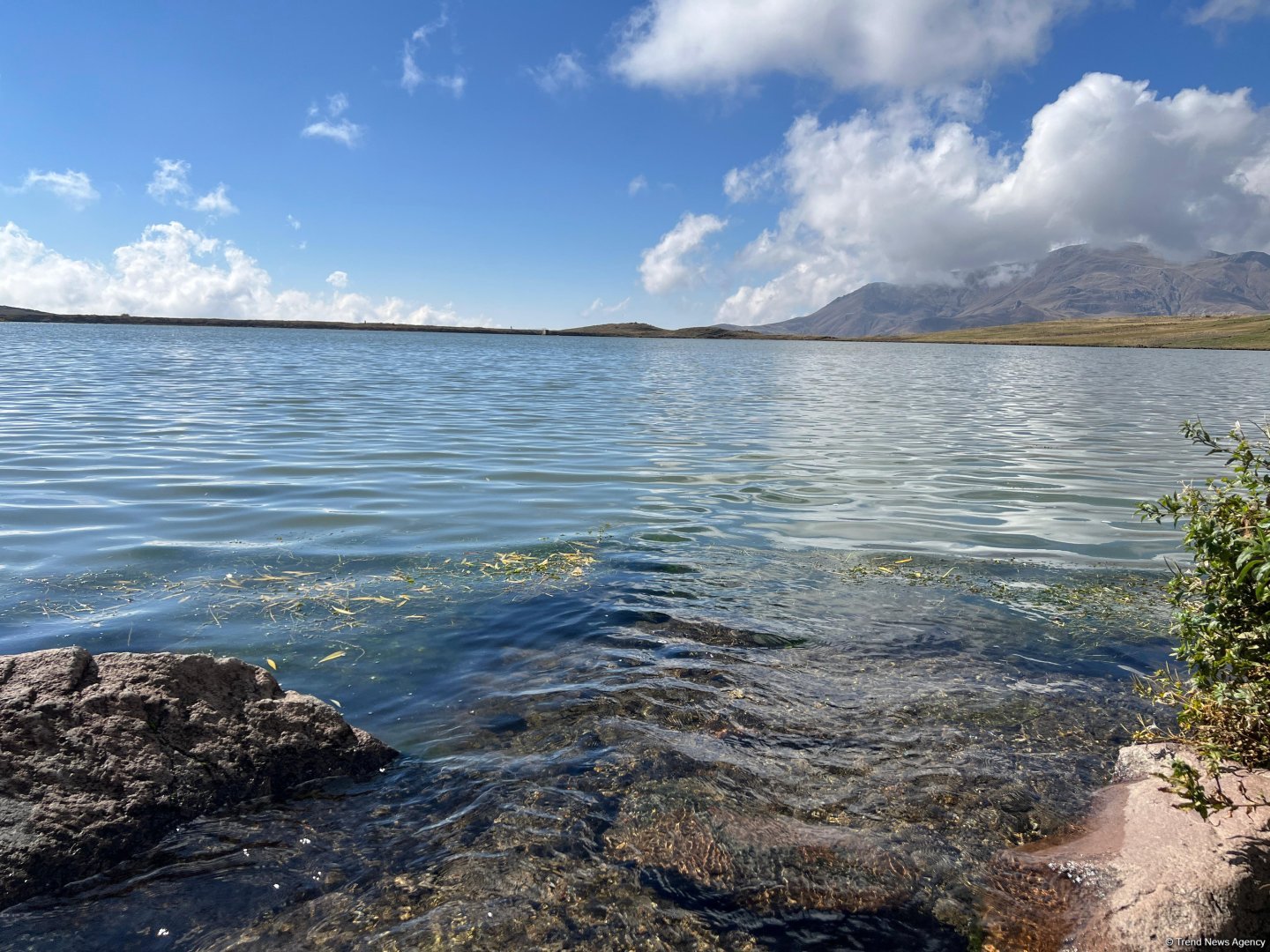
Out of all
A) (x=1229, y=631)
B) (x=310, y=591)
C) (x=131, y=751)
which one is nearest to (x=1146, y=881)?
(x=1229, y=631)

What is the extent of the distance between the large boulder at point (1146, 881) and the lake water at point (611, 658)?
32 centimetres

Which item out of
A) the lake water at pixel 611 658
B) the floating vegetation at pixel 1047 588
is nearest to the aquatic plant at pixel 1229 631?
the lake water at pixel 611 658

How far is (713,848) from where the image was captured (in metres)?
5.13

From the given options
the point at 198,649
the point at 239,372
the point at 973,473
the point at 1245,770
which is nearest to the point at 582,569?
the point at 198,649

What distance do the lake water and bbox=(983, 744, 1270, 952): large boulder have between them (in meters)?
0.32

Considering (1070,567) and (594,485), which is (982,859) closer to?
(1070,567)

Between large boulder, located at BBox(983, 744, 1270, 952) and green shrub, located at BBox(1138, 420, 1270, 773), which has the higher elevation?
green shrub, located at BBox(1138, 420, 1270, 773)

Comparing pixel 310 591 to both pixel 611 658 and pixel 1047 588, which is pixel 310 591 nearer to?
pixel 611 658

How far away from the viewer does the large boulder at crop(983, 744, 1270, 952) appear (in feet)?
13.9

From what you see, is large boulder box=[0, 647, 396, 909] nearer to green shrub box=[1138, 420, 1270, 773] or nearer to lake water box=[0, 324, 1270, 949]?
lake water box=[0, 324, 1270, 949]

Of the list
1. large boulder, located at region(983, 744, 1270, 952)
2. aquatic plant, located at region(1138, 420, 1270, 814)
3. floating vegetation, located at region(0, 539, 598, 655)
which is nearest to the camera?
large boulder, located at region(983, 744, 1270, 952)

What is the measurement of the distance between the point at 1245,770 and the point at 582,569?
8485 mm

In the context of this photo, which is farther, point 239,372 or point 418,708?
point 239,372

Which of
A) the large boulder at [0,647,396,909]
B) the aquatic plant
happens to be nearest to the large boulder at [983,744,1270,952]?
the aquatic plant
